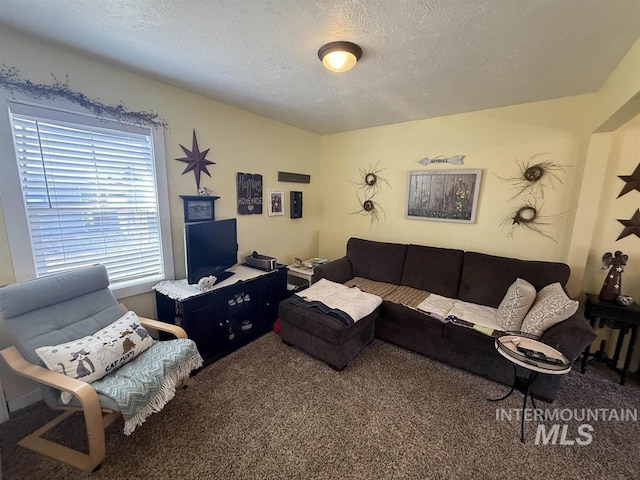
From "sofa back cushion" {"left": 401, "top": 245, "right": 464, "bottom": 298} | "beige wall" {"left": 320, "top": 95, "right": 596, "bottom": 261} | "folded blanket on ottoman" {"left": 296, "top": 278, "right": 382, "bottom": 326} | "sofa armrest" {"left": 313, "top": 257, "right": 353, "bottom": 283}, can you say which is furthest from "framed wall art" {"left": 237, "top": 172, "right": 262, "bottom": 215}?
→ "sofa back cushion" {"left": 401, "top": 245, "right": 464, "bottom": 298}

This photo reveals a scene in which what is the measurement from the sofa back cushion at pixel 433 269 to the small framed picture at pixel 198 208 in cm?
235

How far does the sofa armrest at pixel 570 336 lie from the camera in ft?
5.72

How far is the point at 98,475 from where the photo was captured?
139cm

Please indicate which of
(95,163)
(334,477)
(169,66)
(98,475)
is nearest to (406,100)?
(169,66)

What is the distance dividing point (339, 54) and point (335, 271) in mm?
2218

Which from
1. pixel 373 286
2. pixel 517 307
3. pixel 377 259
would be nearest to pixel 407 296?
pixel 373 286

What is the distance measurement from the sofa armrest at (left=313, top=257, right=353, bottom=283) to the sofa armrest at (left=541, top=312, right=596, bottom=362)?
1.95 meters

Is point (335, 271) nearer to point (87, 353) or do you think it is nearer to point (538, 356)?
point (538, 356)

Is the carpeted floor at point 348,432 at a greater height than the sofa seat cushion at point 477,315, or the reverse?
the sofa seat cushion at point 477,315

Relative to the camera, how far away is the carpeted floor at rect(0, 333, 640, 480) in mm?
1445

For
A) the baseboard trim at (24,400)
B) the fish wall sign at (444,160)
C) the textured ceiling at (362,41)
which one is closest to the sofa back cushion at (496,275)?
the fish wall sign at (444,160)

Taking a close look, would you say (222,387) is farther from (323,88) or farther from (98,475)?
(323,88)

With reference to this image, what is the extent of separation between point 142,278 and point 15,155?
1.18 metres

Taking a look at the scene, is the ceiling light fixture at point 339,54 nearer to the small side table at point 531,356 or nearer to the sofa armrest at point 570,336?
the small side table at point 531,356
